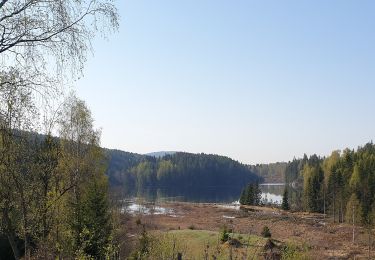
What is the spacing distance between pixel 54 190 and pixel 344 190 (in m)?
66.0

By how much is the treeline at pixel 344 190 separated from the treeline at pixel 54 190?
1708 inches

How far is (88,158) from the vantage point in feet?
81.8

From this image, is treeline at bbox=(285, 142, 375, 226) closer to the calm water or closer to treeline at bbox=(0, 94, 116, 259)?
the calm water

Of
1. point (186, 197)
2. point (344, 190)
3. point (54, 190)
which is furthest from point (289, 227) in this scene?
point (186, 197)

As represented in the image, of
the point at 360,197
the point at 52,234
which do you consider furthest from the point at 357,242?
the point at 52,234

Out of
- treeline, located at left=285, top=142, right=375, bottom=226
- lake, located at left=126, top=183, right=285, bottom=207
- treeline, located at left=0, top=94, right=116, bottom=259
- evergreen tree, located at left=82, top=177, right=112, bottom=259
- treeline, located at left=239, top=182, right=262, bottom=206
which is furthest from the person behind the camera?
lake, located at left=126, top=183, right=285, bottom=207

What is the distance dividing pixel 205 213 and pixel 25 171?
7459 cm

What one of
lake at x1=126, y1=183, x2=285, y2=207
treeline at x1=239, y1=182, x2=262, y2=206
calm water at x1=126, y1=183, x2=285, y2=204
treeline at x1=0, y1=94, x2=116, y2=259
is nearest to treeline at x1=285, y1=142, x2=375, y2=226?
treeline at x1=239, y1=182, x2=262, y2=206

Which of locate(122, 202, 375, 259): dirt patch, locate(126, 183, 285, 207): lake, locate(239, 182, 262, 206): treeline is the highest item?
locate(239, 182, 262, 206): treeline

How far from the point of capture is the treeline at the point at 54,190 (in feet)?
35.8

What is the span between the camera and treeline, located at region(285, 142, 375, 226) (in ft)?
204

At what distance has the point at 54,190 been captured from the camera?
53.4 feet

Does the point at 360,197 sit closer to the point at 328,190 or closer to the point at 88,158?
the point at 328,190

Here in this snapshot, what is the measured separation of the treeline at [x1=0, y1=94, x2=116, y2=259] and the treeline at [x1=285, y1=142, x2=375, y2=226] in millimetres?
43384
